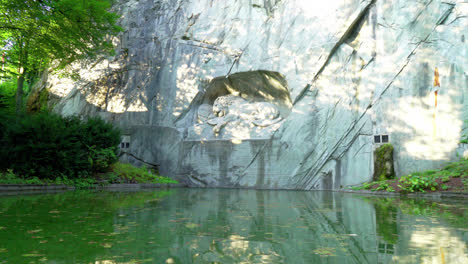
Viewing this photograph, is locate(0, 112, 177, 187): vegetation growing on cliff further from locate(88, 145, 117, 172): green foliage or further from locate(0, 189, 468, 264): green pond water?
locate(0, 189, 468, 264): green pond water

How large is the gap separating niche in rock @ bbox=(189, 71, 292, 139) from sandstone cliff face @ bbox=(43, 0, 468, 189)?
0.06 m

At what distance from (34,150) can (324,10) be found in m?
12.1

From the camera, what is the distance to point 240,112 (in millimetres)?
15812

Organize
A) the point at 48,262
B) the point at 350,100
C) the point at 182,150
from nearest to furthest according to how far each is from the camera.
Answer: the point at 48,262 < the point at 350,100 < the point at 182,150

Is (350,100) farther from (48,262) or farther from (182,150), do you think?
(48,262)

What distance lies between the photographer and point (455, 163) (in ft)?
36.1

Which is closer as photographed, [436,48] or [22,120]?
[22,120]

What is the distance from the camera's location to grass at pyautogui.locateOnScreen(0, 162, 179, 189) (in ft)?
28.2

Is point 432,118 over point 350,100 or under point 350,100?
under

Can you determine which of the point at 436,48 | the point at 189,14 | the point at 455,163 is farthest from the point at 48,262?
the point at 189,14

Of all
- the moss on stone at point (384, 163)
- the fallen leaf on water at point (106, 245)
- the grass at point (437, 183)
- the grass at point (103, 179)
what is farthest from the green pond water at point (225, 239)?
the moss on stone at point (384, 163)

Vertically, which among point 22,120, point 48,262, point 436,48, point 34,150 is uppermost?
point 436,48

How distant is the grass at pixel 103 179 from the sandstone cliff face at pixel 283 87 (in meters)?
2.70

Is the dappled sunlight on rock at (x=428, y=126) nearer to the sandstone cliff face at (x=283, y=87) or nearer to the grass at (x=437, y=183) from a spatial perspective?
the sandstone cliff face at (x=283, y=87)
